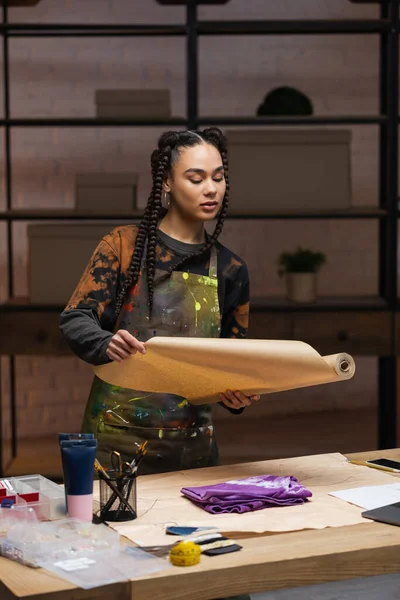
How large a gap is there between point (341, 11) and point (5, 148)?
85.6 inches

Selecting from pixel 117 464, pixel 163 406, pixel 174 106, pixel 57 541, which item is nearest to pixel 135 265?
pixel 163 406

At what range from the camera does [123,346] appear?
2.12 m

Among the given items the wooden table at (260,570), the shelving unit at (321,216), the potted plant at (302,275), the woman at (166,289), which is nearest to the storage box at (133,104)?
the shelving unit at (321,216)

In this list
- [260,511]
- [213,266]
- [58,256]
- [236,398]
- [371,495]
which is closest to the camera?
[260,511]

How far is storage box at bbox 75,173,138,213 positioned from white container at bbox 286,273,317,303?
2.72 feet

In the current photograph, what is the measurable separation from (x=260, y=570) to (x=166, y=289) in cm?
98

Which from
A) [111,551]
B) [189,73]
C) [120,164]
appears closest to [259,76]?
[120,164]

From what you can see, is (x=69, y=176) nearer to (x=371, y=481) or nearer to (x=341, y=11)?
(x=341, y=11)

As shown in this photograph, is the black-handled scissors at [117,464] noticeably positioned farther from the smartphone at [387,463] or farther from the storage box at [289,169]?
the storage box at [289,169]

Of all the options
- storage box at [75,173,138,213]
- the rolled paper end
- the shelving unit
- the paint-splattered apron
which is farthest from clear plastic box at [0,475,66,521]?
storage box at [75,173,138,213]

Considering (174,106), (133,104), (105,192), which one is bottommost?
(105,192)

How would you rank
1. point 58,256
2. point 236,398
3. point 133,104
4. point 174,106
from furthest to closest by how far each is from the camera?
point 174,106 < point 133,104 < point 58,256 < point 236,398

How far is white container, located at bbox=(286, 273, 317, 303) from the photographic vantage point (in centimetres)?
462

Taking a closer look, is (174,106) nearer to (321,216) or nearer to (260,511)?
(321,216)
